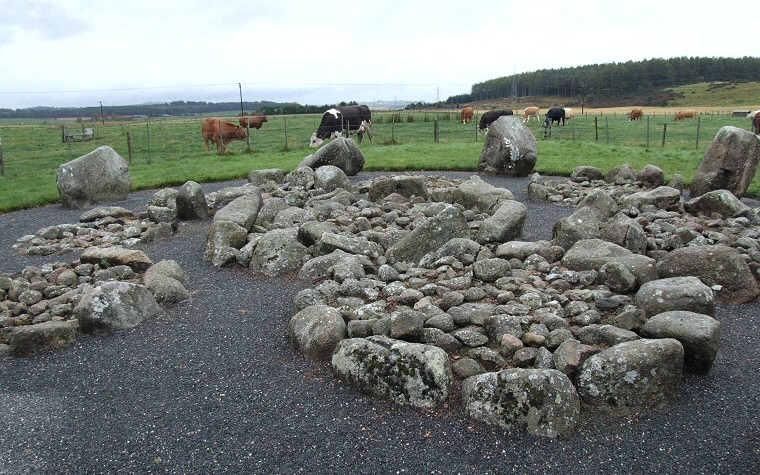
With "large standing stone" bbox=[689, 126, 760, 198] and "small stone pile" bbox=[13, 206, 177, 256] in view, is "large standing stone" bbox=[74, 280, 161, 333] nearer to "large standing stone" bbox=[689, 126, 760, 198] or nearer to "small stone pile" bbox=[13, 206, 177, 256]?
"small stone pile" bbox=[13, 206, 177, 256]

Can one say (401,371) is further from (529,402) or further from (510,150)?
(510,150)

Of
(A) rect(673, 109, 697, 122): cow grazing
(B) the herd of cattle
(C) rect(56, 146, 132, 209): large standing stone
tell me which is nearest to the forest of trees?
(A) rect(673, 109, 697, 122): cow grazing

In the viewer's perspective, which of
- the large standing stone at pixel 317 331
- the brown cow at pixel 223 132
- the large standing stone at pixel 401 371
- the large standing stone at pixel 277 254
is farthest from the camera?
the brown cow at pixel 223 132

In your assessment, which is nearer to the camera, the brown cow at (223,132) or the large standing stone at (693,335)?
the large standing stone at (693,335)

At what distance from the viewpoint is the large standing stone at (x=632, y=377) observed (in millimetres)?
5320

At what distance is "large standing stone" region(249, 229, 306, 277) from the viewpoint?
9.38m

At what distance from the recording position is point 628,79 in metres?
114

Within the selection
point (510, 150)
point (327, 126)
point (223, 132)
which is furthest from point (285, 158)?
point (510, 150)

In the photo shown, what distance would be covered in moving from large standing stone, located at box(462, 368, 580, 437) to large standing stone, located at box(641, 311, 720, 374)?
153 cm

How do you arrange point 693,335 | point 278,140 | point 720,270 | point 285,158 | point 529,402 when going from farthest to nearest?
point 278,140, point 285,158, point 720,270, point 693,335, point 529,402

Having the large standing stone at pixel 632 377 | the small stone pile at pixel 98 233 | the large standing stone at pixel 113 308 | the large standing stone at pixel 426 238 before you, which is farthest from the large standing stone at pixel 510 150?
the large standing stone at pixel 113 308

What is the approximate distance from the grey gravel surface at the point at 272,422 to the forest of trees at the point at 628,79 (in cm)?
10471

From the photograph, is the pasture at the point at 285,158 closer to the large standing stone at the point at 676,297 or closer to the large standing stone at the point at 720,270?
the large standing stone at the point at 720,270

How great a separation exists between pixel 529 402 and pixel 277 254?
5582 millimetres
